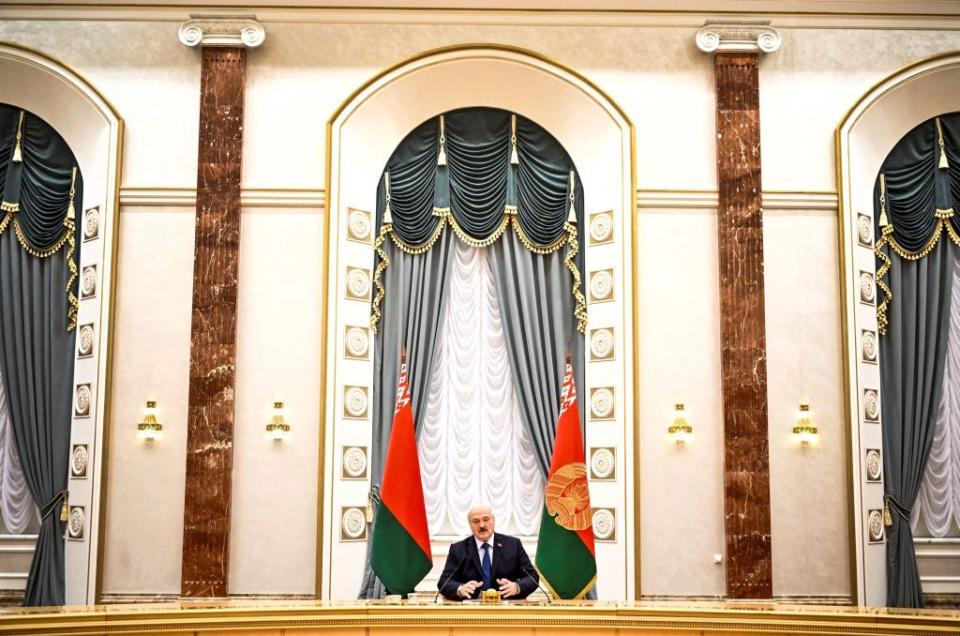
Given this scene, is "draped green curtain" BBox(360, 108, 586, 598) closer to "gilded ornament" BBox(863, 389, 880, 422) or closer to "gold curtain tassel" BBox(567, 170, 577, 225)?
"gold curtain tassel" BBox(567, 170, 577, 225)

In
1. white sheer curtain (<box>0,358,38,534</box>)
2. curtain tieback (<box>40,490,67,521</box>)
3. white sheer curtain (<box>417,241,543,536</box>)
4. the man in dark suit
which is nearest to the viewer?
the man in dark suit

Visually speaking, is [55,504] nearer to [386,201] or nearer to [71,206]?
[71,206]

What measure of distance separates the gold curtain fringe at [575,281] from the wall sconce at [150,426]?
13.0 feet

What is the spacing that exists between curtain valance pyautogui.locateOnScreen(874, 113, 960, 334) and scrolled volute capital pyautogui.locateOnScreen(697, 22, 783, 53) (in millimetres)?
1654

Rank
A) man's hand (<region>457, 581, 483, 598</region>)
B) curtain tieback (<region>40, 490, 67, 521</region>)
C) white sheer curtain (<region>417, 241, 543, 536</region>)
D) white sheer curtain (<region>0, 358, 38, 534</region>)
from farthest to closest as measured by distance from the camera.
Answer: white sheer curtain (<region>417, 241, 543, 536</region>), white sheer curtain (<region>0, 358, 38, 534</region>), curtain tieback (<region>40, 490, 67, 521</region>), man's hand (<region>457, 581, 483, 598</region>)

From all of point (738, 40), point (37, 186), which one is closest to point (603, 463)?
point (738, 40)

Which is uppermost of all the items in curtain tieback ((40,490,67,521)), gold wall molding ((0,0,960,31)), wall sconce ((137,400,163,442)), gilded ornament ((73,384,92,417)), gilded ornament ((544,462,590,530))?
gold wall molding ((0,0,960,31))

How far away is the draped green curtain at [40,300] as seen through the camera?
980cm

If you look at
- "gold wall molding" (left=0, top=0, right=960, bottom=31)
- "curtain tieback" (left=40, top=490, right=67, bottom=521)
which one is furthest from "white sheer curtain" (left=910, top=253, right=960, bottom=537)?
"curtain tieback" (left=40, top=490, right=67, bottom=521)

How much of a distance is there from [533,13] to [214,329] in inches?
167

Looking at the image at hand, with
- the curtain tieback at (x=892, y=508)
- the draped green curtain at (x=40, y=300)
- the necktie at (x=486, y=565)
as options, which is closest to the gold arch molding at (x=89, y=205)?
the draped green curtain at (x=40, y=300)

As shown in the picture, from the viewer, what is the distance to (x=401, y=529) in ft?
25.0

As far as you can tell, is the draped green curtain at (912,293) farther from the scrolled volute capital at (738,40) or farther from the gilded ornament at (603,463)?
the gilded ornament at (603,463)

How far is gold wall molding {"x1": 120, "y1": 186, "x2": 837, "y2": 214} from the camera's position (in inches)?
390
